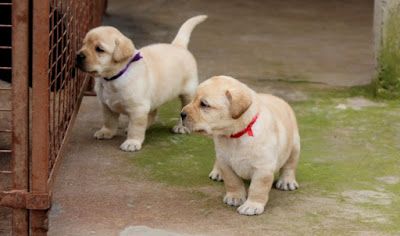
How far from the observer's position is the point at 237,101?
5.24 meters

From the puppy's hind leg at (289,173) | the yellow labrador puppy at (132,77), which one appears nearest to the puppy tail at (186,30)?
the yellow labrador puppy at (132,77)

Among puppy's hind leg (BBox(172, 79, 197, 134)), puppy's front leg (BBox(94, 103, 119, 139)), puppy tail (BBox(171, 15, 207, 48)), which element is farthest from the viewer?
puppy tail (BBox(171, 15, 207, 48))

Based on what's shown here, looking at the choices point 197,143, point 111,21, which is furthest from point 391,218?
point 111,21

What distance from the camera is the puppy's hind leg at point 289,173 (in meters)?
5.84

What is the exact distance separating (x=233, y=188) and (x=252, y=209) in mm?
201

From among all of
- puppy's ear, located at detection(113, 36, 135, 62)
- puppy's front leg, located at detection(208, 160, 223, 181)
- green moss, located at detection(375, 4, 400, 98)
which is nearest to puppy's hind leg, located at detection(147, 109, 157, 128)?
puppy's ear, located at detection(113, 36, 135, 62)

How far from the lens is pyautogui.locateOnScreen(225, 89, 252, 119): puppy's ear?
206 inches

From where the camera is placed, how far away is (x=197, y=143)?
6.74m

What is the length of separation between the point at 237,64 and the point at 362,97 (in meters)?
1.38

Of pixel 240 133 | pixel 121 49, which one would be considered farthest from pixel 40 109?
pixel 121 49

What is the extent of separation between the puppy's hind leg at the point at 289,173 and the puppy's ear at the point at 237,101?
0.66 meters

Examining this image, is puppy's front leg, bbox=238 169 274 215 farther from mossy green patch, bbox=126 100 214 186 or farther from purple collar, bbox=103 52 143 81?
purple collar, bbox=103 52 143 81

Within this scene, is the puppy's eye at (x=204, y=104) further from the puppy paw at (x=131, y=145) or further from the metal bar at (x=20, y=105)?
the puppy paw at (x=131, y=145)

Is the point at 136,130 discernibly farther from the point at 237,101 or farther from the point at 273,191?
the point at 237,101
